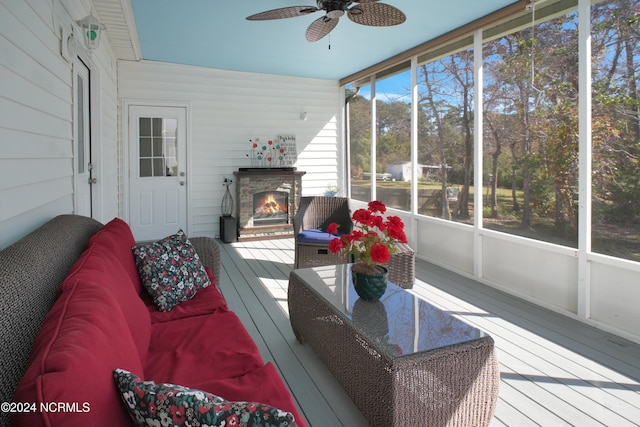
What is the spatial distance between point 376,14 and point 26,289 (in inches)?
114

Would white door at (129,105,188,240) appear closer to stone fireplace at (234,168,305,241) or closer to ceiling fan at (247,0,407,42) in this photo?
stone fireplace at (234,168,305,241)

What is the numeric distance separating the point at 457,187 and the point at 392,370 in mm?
3594

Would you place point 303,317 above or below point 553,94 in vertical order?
below

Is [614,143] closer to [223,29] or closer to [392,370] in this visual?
[392,370]

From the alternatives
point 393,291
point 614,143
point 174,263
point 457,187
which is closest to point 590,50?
point 614,143

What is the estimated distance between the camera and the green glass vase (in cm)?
231

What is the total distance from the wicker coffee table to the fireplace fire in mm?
4644

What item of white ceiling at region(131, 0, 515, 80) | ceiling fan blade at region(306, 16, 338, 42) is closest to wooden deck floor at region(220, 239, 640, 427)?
ceiling fan blade at region(306, 16, 338, 42)

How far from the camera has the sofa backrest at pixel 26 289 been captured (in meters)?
0.99

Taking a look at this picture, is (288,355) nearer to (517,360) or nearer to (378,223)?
(378,223)

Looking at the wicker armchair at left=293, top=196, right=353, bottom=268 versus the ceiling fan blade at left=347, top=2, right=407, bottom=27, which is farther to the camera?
the wicker armchair at left=293, top=196, right=353, bottom=268

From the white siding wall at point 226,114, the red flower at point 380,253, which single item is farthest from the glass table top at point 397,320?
the white siding wall at point 226,114

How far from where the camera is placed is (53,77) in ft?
8.00

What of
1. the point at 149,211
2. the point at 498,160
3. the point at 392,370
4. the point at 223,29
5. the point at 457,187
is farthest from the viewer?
the point at 149,211
